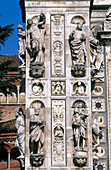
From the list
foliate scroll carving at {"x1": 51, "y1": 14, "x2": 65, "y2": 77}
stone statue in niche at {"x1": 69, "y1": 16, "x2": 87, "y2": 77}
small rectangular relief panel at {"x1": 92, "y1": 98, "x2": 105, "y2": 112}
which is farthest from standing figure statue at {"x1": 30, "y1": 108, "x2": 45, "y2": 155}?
small rectangular relief panel at {"x1": 92, "y1": 98, "x2": 105, "y2": 112}

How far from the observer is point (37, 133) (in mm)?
13953

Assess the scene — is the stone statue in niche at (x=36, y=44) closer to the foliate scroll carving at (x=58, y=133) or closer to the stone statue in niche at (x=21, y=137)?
the foliate scroll carving at (x=58, y=133)

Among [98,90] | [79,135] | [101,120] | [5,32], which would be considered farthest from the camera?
[5,32]

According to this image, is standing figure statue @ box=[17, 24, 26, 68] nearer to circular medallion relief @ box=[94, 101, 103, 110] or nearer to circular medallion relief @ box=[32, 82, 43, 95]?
circular medallion relief @ box=[32, 82, 43, 95]

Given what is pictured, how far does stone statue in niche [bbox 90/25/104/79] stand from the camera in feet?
48.7

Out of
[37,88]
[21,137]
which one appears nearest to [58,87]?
[37,88]

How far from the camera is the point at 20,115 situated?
47.8ft

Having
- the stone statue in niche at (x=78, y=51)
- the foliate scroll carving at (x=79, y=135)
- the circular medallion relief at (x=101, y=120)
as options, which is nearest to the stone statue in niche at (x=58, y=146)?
the foliate scroll carving at (x=79, y=135)

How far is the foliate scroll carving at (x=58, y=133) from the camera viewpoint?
1415 cm

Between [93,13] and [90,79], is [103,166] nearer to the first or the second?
[90,79]

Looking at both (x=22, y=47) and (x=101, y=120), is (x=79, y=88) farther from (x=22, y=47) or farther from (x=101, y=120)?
(x=22, y=47)

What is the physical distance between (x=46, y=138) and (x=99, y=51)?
3.01m

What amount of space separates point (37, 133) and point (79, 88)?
1.69 m

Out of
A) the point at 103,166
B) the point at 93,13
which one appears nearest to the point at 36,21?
the point at 93,13
